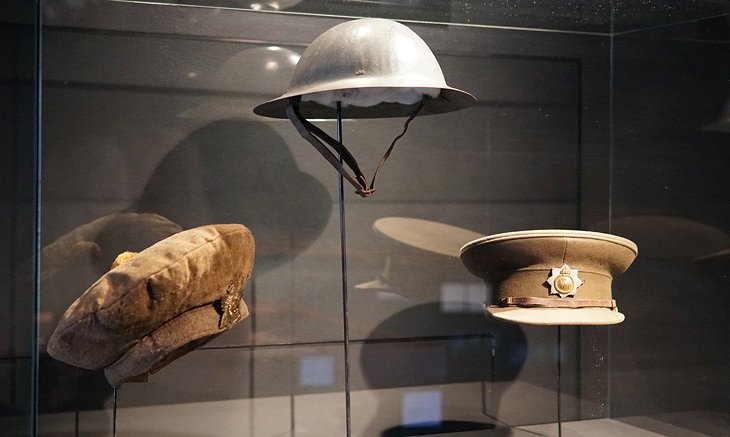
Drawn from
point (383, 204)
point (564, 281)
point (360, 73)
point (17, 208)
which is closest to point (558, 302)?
point (564, 281)

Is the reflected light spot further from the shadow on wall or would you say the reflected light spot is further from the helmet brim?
the helmet brim

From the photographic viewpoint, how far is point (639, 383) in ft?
11.8

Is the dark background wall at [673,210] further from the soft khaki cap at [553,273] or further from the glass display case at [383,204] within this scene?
the soft khaki cap at [553,273]

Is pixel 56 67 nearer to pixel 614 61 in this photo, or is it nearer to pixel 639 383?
pixel 614 61

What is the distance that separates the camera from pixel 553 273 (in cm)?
286

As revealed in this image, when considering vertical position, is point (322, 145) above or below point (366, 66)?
below

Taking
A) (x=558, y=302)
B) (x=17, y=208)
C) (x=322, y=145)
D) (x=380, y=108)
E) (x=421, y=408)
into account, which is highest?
(x=380, y=108)

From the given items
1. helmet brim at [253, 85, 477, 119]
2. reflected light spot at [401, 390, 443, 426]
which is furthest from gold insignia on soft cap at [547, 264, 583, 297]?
reflected light spot at [401, 390, 443, 426]

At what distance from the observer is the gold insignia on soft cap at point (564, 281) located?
284cm

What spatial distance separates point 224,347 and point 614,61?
1920mm

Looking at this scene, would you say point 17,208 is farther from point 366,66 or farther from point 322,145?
point 366,66

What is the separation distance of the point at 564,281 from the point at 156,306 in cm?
125

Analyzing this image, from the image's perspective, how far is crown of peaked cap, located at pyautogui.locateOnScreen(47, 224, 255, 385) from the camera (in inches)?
93.1

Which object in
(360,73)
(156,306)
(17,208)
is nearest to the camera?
(156,306)
